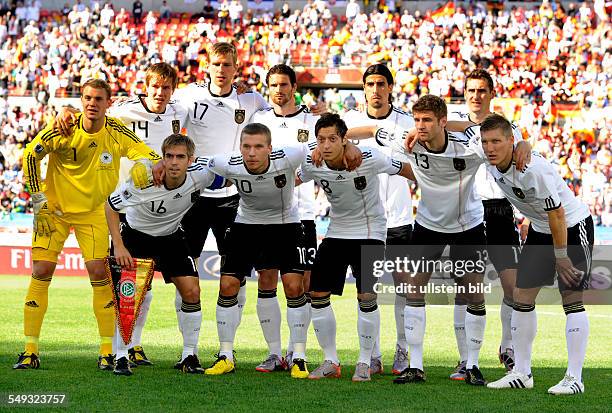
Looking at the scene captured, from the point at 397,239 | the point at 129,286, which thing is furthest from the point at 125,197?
the point at 397,239

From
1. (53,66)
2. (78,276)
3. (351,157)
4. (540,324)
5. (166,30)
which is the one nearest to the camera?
(351,157)

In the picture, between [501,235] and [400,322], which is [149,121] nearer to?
[400,322]

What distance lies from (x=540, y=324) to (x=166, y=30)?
24.6 metres

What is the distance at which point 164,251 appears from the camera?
354 inches

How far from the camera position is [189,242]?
32.4 feet

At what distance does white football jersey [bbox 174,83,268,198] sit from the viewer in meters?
10.2

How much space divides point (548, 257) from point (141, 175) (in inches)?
139

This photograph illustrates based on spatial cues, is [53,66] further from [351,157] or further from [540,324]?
[351,157]

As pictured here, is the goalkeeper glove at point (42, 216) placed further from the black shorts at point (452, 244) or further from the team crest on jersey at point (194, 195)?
the black shorts at point (452, 244)

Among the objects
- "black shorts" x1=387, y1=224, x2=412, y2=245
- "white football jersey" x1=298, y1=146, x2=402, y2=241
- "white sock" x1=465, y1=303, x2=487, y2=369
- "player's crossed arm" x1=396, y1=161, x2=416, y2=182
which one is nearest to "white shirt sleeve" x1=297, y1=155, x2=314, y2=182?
"white football jersey" x1=298, y1=146, x2=402, y2=241

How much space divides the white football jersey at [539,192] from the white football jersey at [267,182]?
179cm

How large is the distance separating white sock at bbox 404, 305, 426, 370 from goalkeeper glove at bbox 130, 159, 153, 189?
8.36 feet

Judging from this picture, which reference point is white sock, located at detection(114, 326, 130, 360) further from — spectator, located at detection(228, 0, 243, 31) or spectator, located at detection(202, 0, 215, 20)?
spectator, located at detection(202, 0, 215, 20)

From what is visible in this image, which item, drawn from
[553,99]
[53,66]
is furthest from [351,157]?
[53,66]
